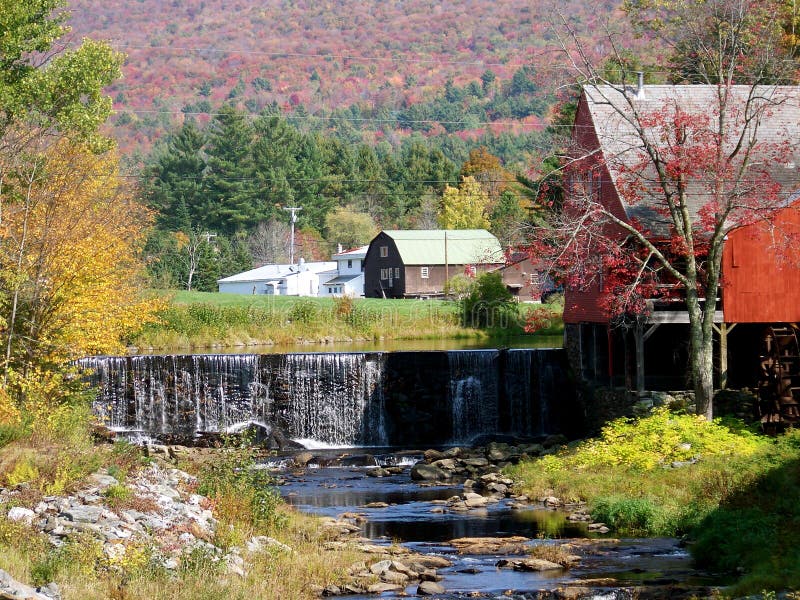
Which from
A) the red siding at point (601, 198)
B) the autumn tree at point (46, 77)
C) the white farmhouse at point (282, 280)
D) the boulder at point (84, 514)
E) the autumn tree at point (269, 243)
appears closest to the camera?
the boulder at point (84, 514)

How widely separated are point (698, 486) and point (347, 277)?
72182 mm

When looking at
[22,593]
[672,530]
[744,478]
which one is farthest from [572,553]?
[22,593]

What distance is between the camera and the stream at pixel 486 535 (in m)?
16.5

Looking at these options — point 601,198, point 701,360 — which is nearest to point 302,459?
point 701,360

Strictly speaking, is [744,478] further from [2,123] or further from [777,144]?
[2,123]

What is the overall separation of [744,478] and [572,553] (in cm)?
447

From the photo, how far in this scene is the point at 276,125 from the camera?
108 m

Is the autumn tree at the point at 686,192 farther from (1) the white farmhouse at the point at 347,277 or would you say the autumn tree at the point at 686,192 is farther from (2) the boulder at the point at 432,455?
(1) the white farmhouse at the point at 347,277

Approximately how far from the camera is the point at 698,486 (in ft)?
73.0

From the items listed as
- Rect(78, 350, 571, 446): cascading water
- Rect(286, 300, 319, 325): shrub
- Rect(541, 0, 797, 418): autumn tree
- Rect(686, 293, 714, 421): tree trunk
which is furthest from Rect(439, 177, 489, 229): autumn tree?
Rect(686, 293, 714, 421): tree trunk

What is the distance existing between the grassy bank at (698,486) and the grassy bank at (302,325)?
93.5 feet

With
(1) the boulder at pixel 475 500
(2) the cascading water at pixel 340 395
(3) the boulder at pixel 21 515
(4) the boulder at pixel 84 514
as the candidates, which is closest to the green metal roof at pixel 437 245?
(2) the cascading water at pixel 340 395

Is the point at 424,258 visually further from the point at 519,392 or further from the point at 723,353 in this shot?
the point at 723,353

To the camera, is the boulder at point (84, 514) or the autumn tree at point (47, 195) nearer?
the boulder at point (84, 514)
